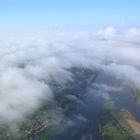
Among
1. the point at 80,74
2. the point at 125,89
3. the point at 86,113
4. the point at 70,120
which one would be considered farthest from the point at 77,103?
the point at 80,74

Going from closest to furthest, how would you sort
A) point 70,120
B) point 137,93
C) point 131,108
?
point 70,120, point 131,108, point 137,93

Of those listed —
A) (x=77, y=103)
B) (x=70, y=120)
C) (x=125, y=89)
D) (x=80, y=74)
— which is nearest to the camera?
(x=70, y=120)

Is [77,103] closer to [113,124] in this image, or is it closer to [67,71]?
[113,124]

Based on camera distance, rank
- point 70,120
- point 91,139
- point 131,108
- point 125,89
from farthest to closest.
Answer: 1. point 125,89
2. point 131,108
3. point 70,120
4. point 91,139

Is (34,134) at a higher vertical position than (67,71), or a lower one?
higher

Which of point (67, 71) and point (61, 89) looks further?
point (67, 71)

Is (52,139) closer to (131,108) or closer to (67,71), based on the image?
(131,108)

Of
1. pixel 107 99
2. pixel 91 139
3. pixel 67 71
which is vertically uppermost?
pixel 91 139

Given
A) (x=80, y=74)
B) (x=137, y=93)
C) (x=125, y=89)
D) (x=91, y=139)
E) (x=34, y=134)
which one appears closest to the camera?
(x=91, y=139)

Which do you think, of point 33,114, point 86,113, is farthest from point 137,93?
point 33,114
